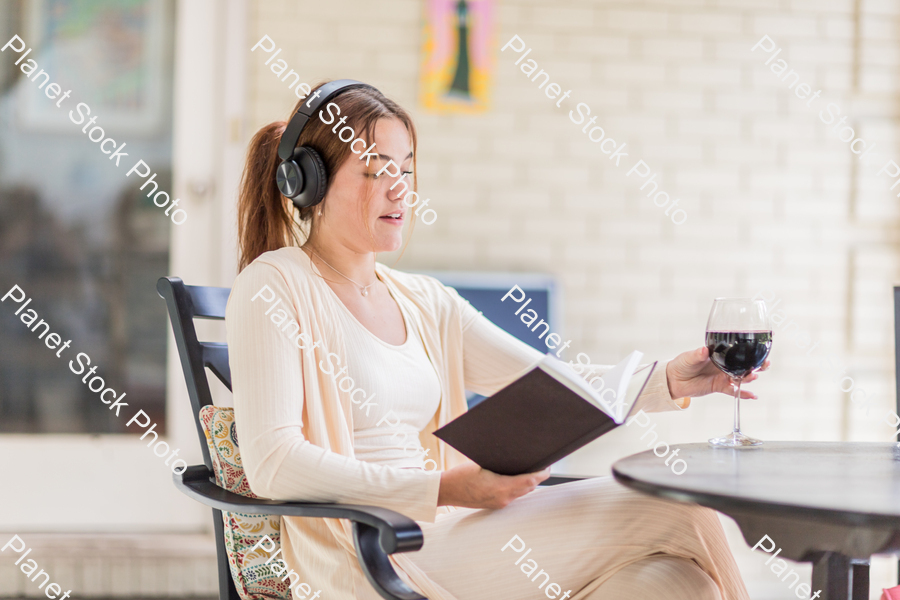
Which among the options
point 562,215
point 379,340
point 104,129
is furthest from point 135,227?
point 379,340

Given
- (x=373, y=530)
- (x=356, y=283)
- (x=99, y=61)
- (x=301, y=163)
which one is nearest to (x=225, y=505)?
(x=373, y=530)

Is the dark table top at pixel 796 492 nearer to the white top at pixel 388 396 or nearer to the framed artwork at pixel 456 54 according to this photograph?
the white top at pixel 388 396

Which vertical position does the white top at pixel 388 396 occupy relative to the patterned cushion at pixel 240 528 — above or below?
above

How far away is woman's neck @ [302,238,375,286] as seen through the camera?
4.99 ft

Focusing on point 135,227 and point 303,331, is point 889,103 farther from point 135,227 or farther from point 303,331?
point 135,227

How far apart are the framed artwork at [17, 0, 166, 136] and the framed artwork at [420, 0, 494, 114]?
38.5 inches

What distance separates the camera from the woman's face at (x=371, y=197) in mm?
1455

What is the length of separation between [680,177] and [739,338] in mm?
1781

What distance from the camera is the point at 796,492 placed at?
2.87 feet

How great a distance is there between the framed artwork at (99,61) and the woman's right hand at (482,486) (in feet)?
7.19

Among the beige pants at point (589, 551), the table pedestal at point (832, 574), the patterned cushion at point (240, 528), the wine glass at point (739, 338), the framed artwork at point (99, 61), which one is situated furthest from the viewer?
the framed artwork at point (99, 61)

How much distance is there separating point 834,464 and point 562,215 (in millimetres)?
1859

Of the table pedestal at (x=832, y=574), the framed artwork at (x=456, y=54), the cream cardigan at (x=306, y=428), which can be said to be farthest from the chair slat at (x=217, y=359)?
the framed artwork at (x=456, y=54)

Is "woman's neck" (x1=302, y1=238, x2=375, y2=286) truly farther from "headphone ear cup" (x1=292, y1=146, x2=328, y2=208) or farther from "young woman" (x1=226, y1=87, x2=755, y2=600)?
"headphone ear cup" (x1=292, y1=146, x2=328, y2=208)
